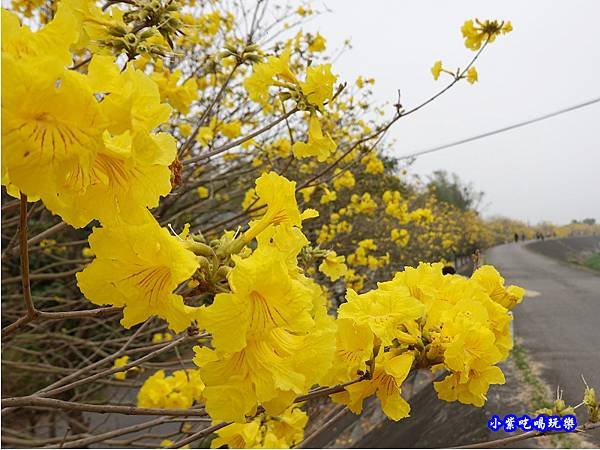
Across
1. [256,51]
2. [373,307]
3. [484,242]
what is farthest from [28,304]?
[484,242]

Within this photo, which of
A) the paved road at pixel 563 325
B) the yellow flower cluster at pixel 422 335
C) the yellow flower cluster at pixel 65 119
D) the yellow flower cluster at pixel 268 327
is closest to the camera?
the yellow flower cluster at pixel 65 119

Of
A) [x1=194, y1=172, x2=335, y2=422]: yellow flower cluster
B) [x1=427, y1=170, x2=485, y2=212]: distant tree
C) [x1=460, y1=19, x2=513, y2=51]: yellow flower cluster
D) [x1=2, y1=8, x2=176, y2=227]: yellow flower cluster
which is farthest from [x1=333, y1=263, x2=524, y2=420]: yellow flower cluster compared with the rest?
[x1=427, y1=170, x2=485, y2=212]: distant tree

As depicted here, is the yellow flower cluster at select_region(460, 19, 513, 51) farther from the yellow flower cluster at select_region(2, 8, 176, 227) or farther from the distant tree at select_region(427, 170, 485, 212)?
the distant tree at select_region(427, 170, 485, 212)

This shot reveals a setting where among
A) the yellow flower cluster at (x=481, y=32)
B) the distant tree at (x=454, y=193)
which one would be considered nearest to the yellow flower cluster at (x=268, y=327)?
the yellow flower cluster at (x=481, y=32)

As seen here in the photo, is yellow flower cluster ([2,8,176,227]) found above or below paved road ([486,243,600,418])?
above

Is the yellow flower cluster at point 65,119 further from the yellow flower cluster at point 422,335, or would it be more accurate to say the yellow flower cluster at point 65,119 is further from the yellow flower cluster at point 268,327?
the yellow flower cluster at point 422,335

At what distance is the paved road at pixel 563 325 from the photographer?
3.26 m

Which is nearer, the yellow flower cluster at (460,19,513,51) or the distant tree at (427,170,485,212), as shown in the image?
the yellow flower cluster at (460,19,513,51)

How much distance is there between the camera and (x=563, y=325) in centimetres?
432

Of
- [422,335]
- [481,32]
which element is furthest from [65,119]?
[481,32]

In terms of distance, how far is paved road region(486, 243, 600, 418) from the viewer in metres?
3.26

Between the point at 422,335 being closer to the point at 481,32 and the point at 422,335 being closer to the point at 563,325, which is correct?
the point at 481,32

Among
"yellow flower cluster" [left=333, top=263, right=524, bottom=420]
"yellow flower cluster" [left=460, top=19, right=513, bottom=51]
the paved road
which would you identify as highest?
"yellow flower cluster" [left=460, top=19, right=513, bottom=51]

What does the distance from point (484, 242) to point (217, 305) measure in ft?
75.5
